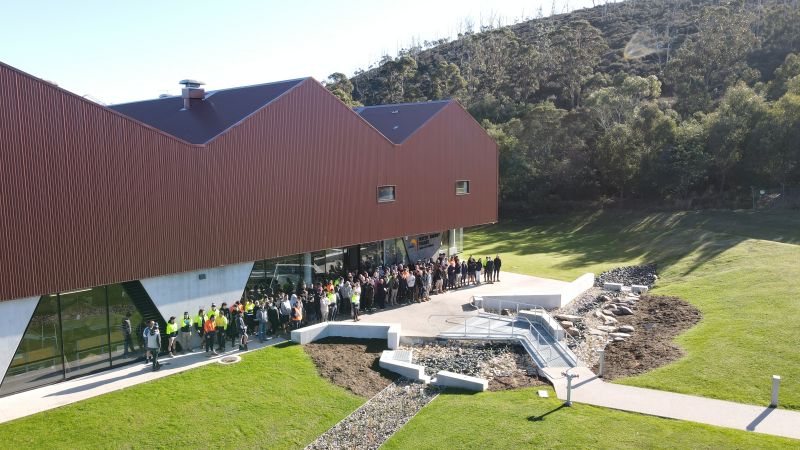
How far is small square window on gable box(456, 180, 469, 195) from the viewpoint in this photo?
102ft

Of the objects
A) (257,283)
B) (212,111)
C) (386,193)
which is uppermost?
(212,111)

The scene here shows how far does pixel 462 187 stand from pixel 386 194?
20.7 ft

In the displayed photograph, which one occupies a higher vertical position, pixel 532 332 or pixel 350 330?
pixel 350 330

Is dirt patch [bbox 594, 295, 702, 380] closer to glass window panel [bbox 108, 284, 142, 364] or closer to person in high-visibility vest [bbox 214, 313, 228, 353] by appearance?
person in high-visibility vest [bbox 214, 313, 228, 353]

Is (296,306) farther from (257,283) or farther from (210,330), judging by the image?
(210,330)

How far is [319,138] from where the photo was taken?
76.7ft

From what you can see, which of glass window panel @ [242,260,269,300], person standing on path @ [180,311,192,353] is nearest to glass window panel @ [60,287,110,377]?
person standing on path @ [180,311,192,353]

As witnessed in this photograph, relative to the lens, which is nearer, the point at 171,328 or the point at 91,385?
the point at 91,385

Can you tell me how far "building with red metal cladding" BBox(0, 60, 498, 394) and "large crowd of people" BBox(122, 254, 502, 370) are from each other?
0.59 meters

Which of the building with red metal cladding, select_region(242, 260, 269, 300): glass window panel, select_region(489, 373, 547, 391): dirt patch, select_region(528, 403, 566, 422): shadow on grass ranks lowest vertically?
select_region(489, 373, 547, 391): dirt patch

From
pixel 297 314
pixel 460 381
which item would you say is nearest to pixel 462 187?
pixel 297 314

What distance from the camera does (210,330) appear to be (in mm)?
18422

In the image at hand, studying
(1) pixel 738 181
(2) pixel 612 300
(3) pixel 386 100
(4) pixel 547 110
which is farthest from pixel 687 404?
(3) pixel 386 100

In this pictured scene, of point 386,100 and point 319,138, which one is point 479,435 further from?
point 386,100
